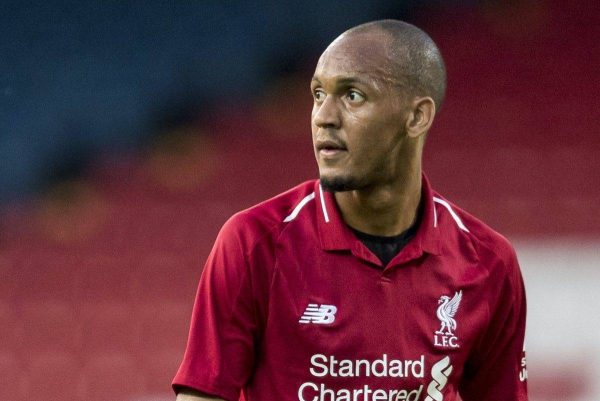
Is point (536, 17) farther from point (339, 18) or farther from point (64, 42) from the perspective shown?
point (64, 42)

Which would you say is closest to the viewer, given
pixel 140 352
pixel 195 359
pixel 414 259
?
pixel 195 359

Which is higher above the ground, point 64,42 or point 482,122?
point 64,42

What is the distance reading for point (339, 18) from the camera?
4.28 metres

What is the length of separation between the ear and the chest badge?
12.0 inches

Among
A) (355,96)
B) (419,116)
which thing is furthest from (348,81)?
(419,116)

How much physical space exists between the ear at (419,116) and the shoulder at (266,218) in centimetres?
23

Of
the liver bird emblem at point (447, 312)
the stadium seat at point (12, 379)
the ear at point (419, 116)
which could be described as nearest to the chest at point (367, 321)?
the liver bird emblem at point (447, 312)

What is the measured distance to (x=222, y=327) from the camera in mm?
1998

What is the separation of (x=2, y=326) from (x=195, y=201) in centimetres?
81

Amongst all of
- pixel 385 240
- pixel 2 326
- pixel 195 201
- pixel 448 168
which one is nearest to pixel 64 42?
pixel 195 201

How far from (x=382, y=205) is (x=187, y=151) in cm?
223

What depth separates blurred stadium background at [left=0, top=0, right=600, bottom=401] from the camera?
13.8ft

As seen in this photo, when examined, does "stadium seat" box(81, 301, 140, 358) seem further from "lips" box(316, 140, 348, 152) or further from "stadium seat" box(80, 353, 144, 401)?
"lips" box(316, 140, 348, 152)

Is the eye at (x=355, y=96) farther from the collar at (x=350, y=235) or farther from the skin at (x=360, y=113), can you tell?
the collar at (x=350, y=235)
